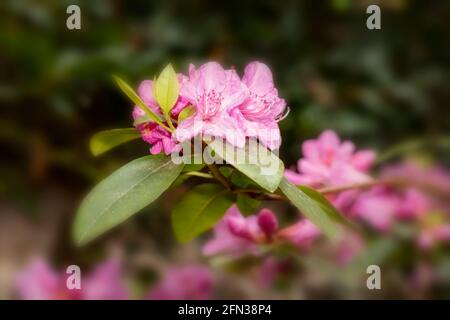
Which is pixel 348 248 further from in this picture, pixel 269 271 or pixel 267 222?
pixel 267 222

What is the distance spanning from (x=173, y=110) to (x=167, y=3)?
0.76m

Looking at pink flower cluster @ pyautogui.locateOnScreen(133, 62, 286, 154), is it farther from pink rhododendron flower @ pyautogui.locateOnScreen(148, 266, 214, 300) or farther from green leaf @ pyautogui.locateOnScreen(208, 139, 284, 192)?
pink rhododendron flower @ pyautogui.locateOnScreen(148, 266, 214, 300)

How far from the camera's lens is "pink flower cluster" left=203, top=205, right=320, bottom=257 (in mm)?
464

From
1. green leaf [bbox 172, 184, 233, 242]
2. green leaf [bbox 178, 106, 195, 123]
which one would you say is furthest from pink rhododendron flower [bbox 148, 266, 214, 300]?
green leaf [bbox 178, 106, 195, 123]

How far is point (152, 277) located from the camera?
0.87 metres

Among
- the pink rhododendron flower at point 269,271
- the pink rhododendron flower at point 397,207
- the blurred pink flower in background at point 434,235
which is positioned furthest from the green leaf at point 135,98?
the blurred pink flower in background at point 434,235

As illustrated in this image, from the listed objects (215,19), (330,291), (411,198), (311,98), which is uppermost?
(215,19)

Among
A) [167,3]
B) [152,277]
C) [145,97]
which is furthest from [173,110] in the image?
[167,3]

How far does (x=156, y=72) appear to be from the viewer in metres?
0.92

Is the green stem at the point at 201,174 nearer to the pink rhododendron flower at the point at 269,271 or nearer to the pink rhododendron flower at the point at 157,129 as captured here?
the pink rhododendron flower at the point at 157,129

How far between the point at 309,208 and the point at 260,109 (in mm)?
64

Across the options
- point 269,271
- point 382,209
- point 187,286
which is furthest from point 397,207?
point 187,286

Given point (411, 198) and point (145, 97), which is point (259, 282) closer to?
point (411, 198)

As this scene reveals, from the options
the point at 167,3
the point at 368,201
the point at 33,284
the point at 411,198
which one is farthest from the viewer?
the point at 167,3
